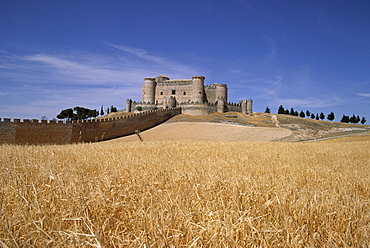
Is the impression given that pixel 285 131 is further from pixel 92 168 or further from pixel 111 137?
pixel 92 168

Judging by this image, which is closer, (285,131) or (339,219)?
(339,219)

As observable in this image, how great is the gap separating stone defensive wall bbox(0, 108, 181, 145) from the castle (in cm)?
2337

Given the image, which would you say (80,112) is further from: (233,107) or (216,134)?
(216,134)

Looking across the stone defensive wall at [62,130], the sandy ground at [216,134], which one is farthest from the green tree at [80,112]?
the sandy ground at [216,134]

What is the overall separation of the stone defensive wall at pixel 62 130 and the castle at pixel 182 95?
920 inches

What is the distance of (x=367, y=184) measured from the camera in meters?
4.82

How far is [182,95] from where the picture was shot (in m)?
70.2

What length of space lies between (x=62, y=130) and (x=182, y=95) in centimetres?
4096

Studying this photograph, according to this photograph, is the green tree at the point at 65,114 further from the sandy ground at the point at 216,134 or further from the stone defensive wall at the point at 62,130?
the sandy ground at the point at 216,134

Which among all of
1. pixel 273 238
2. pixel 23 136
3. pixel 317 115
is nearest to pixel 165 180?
pixel 273 238

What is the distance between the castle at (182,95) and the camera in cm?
6731

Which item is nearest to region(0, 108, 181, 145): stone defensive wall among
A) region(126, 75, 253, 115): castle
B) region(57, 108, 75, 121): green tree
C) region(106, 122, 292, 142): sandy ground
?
region(106, 122, 292, 142): sandy ground

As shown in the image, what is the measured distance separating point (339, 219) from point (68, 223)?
9.40ft

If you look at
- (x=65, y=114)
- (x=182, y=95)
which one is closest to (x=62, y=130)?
(x=182, y=95)
